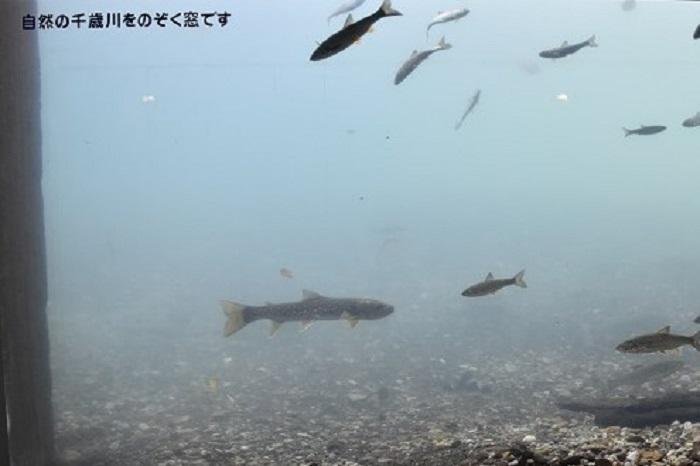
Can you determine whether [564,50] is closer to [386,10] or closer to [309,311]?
[386,10]

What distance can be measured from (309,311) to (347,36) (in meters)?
5.50

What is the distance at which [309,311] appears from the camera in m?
8.56

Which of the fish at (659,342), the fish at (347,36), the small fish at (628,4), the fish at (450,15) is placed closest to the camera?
the fish at (347,36)

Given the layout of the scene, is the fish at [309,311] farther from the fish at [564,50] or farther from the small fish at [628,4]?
the small fish at [628,4]

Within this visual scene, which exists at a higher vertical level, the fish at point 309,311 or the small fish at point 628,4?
the small fish at point 628,4

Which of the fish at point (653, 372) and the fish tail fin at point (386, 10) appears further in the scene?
the fish at point (653, 372)

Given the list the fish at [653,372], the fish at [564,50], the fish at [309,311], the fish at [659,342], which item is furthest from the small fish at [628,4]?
the fish at [309,311]

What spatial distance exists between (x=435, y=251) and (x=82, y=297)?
2178cm

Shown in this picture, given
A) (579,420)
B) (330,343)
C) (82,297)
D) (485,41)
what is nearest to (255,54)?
(485,41)

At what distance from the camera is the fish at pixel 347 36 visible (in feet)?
11.7

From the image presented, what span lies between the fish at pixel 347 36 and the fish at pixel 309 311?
17.1 ft

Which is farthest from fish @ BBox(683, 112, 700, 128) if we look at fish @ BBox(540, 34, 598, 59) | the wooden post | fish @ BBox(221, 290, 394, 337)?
the wooden post

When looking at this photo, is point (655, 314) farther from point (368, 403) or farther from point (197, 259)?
point (197, 259)

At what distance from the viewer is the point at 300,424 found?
27.1 ft
